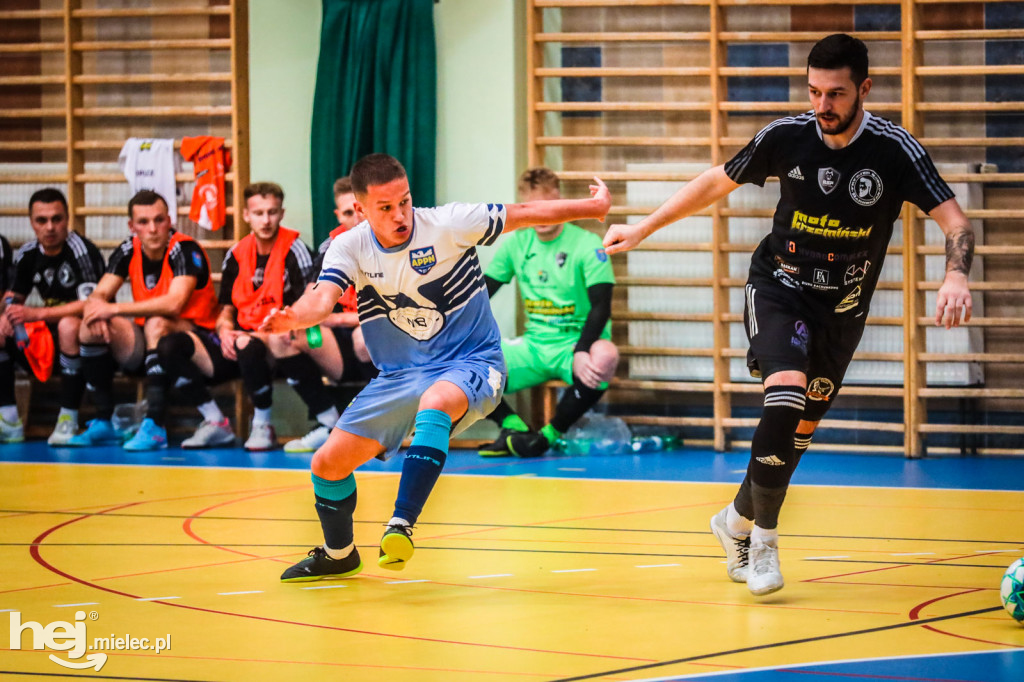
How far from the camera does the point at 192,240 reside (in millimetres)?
7492

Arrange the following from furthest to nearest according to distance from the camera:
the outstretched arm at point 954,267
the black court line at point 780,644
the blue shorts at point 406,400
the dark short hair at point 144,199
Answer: the dark short hair at point 144,199 → the blue shorts at point 406,400 → the outstretched arm at point 954,267 → the black court line at point 780,644

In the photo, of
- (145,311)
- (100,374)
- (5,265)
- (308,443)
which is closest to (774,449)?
(308,443)

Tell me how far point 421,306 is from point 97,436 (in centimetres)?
435

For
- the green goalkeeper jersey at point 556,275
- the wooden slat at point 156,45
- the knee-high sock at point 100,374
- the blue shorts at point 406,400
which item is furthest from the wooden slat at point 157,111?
the blue shorts at point 406,400

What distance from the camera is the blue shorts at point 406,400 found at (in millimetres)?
3768

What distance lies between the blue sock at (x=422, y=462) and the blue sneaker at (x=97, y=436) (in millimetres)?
4481

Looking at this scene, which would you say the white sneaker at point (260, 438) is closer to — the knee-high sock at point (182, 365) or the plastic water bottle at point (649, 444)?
the knee-high sock at point (182, 365)

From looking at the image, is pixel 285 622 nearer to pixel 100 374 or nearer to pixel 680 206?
pixel 680 206

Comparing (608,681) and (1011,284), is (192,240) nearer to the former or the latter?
(1011,284)

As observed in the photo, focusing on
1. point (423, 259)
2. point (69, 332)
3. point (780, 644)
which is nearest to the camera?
point (780, 644)

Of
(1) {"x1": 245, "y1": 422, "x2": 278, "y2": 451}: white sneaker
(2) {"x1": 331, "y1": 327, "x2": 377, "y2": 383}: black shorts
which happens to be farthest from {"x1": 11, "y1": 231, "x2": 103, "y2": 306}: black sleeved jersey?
(2) {"x1": 331, "y1": 327, "x2": 377, "y2": 383}: black shorts

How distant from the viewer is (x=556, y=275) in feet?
23.0

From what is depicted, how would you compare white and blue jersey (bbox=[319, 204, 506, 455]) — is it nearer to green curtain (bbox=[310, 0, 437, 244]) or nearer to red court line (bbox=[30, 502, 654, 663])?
red court line (bbox=[30, 502, 654, 663])

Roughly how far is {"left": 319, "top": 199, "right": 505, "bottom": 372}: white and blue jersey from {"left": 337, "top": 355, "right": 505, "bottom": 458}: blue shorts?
93 millimetres
